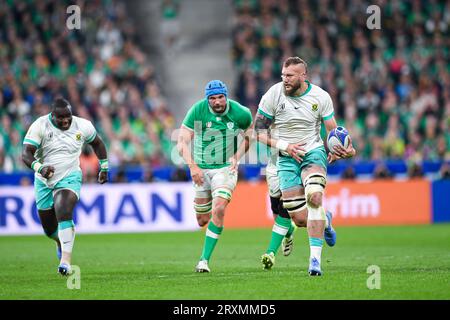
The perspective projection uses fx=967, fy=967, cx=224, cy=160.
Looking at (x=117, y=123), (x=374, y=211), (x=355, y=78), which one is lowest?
(x=374, y=211)

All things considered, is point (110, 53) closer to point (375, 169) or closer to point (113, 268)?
point (375, 169)

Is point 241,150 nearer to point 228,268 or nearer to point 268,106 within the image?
point 268,106

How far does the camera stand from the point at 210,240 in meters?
13.7

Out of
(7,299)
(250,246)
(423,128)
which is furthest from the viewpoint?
(423,128)

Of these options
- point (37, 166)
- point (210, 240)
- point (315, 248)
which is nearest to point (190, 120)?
point (210, 240)

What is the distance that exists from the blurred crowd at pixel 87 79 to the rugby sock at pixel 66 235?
11905 millimetres

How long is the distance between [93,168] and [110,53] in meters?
5.79

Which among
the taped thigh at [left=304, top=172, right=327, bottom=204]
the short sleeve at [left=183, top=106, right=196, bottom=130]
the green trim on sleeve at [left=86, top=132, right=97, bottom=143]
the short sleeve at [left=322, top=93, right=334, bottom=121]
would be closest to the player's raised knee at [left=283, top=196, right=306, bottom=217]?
the taped thigh at [left=304, top=172, right=327, bottom=204]

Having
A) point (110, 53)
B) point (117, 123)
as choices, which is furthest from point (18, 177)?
point (110, 53)

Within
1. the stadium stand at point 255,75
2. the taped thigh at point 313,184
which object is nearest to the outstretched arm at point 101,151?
the taped thigh at point 313,184

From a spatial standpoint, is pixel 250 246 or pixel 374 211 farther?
pixel 374 211

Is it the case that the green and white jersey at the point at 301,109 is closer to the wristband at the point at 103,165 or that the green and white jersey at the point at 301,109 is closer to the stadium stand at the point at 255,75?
the wristband at the point at 103,165
